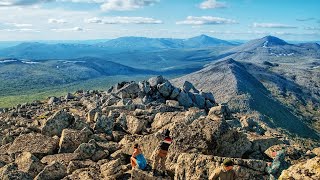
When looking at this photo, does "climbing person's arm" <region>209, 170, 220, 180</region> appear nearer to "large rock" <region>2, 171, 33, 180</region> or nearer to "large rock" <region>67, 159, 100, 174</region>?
"large rock" <region>67, 159, 100, 174</region>

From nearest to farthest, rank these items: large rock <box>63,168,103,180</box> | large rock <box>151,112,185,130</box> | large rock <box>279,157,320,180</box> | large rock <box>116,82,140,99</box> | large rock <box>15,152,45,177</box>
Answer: large rock <box>279,157,320,180</box> → large rock <box>63,168,103,180</box> → large rock <box>15,152,45,177</box> → large rock <box>151,112,185,130</box> → large rock <box>116,82,140,99</box>

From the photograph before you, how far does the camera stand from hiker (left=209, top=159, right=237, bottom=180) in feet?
61.0

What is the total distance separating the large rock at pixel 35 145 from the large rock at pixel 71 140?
0.90m

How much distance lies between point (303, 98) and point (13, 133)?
579 ft

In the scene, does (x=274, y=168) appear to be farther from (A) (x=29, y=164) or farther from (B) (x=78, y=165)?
(A) (x=29, y=164)

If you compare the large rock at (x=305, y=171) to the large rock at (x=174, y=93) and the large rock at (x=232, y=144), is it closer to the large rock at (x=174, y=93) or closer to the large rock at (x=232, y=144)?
the large rock at (x=232, y=144)

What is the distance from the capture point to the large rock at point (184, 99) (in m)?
53.7

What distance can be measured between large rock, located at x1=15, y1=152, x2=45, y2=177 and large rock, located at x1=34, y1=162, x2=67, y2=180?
136cm

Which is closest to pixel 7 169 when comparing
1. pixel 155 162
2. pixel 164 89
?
pixel 155 162

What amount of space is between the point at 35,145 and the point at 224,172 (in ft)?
56.4

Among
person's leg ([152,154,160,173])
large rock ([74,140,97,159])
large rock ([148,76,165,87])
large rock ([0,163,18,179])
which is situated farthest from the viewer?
large rock ([148,76,165,87])

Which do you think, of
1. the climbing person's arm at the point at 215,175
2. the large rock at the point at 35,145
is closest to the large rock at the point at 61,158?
the large rock at the point at 35,145

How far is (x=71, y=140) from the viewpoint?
1174 inches

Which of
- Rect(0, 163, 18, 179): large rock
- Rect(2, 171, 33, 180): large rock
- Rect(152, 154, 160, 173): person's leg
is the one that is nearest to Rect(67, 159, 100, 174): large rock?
Rect(2, 171, 33, 180): large rock
